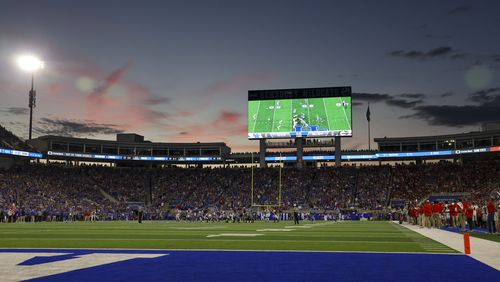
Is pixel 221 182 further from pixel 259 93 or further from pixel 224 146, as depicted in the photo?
pixel 259 93

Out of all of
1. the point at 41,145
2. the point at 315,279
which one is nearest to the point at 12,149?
the point at 41,145

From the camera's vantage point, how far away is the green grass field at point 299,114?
197 ft

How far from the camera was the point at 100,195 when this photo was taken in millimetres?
66688

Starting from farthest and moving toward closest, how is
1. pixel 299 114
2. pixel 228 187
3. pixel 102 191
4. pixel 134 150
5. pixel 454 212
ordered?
pixel 134 150, pixel 228 187, pixel 102 191, pixel 299 114, pixel 454 212

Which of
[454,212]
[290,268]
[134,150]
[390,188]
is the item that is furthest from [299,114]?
[290,268]

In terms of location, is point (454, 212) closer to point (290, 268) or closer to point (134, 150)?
point (290, 268)

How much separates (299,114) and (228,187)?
15884 mm

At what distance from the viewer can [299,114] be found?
60.8 m

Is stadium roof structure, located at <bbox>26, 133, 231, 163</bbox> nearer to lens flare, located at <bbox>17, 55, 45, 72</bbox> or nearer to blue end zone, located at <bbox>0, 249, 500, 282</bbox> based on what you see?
lens flare, located at <bbox>17, 55, 45, 72</bbox>

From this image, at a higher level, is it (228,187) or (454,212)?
(228,187)

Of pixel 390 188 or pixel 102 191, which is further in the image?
pixel 102 191

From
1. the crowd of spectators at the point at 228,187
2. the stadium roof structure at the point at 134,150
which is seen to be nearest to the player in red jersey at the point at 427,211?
the crowd of spectators at the point at 228,187

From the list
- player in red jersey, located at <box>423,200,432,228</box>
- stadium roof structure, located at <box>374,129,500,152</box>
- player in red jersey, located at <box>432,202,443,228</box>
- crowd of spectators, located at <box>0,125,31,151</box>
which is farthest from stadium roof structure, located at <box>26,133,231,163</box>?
player in red jersey, located at <box>423,200,432,228</box>

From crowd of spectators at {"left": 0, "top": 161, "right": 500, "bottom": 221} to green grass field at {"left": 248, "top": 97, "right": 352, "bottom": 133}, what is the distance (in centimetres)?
726
